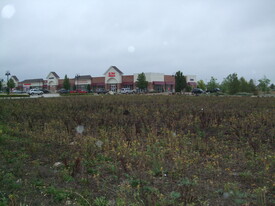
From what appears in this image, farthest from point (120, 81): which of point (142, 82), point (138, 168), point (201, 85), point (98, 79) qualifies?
point (138, 168)

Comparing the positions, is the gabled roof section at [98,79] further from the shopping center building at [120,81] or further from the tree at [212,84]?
the tree at [212,84]

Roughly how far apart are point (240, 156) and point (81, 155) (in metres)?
3.87

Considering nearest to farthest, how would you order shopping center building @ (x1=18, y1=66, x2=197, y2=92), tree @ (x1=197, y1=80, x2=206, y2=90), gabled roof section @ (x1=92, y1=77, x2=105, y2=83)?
shopping center building @ (x1=18, y1=66, x2=197, y2=92)
gabled roof section @ (x1=92, y1=77, x2=105, y2=83)
tree @ (x1=197, y1=80, x2=206, y2=90)

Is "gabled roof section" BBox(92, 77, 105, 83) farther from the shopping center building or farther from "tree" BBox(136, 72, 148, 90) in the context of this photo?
"tree" BBox(136, 72, 148, 90)

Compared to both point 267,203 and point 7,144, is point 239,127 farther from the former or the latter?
point 7,144

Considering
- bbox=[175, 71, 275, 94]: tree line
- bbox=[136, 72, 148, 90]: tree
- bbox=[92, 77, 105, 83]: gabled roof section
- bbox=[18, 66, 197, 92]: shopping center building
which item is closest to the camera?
bbox=[175, 71, 275, 94]: tree line

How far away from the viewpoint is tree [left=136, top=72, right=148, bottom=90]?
65812mm

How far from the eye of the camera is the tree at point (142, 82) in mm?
65812

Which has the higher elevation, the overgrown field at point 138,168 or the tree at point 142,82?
the tree at point 142,82

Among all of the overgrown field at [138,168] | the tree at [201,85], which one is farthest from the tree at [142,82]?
the overgrown field at [138,168]

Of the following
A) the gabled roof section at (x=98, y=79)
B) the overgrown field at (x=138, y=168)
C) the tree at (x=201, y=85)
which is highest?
the gabled roof section at (x=98, y=79)

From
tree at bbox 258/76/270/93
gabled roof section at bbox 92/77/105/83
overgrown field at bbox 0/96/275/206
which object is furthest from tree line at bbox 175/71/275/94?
overgrown field at bbox 0/96/275/206

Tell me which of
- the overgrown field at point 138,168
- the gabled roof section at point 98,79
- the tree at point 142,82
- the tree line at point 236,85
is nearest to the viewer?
the overgrown field at point 138,168

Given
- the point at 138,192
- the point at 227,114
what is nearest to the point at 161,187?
the point at 138,192
